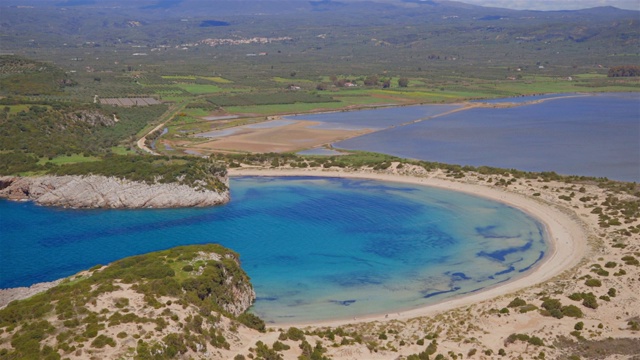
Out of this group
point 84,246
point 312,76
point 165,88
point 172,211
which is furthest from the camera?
point 312,76

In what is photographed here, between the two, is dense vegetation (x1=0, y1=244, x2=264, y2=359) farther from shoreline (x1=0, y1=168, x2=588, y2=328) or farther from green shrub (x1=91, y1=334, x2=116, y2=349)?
shoreline (x1=0, y1=168, x2=588, y2=328)

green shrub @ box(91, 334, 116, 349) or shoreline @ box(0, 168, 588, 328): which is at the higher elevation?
green shrub @ box(91, 334, 116, 349)

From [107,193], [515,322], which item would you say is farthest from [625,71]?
[515,322]

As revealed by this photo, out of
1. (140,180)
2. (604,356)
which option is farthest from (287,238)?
(604,356)

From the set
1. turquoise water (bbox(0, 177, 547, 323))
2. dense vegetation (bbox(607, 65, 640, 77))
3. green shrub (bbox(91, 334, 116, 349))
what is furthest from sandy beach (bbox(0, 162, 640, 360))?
dense vegetation (bbox(607, 65, 640, 77))

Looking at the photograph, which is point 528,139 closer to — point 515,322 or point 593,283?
point 593,283

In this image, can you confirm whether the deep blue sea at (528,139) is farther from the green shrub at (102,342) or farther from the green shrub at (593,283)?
the green shrub at (102,342)

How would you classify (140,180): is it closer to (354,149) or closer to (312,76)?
(354,149)
